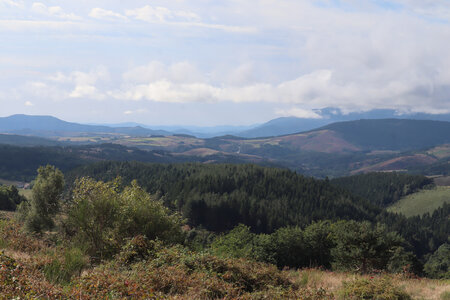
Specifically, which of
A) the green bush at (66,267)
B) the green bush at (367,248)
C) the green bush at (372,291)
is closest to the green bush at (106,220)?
the green bush at (66,267)

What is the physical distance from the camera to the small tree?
4644cm

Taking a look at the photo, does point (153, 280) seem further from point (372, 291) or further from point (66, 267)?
point (372, 291)

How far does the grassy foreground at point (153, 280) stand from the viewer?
9.81 meters

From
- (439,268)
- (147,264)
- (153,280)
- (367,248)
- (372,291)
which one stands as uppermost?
(153,280)

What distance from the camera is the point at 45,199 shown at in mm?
46844

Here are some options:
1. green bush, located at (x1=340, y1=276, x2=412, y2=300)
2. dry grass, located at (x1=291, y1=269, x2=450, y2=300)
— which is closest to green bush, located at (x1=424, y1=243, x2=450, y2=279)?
dry grass, located at (x1=291, y1=269, x2=450, y2=300)

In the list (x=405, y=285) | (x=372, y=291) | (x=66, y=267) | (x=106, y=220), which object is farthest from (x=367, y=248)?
(x=66, y=267)

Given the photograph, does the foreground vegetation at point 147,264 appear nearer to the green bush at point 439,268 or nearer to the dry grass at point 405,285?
the dry grass at point 405,285

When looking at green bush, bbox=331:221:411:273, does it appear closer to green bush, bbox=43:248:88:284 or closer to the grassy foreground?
the grassy foreground

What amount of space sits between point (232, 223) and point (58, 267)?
568ft

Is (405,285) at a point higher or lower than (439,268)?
higher

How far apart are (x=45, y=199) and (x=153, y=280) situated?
43.9 meters

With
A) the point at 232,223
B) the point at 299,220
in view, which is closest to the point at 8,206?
the point at 232,223

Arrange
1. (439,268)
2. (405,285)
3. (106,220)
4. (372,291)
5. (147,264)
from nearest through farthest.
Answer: (372,291), (147,264), (405,285), (106,220), (439,268)
